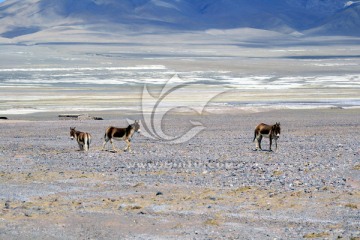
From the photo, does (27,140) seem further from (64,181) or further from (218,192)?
(218,192)

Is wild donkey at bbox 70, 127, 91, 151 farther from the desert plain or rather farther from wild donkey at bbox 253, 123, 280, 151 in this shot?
wild donkey at bbox 253, 123, 280, 151

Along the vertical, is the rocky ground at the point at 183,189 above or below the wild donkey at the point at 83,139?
below

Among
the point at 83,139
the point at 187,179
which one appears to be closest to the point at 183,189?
the point at 187,179

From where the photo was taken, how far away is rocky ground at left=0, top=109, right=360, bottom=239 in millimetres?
8414

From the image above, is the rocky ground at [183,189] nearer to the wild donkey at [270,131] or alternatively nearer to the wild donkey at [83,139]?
the wild donkey at [83,139]

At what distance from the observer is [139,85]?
1827 inches

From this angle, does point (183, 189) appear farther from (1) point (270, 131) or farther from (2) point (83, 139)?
(2) point (83, 139)

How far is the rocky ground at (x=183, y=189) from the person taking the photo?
8.41 metres

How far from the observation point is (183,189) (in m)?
10.8

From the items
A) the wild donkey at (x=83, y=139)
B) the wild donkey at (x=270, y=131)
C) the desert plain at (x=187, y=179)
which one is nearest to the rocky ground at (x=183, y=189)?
the desert plain at (x=187, y=179)

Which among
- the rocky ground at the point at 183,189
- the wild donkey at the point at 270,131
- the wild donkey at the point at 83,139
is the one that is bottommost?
the rocky ground at the point at 183,189

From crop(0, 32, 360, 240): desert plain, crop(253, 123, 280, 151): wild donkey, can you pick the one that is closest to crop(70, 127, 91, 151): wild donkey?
crop(0, 32, 360, 240): desert plain

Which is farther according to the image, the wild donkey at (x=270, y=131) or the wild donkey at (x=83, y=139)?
the wild donkey at (x=83, y=139)

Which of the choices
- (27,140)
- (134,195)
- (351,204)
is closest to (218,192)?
(134,195)
